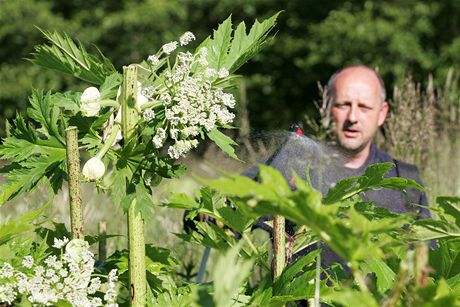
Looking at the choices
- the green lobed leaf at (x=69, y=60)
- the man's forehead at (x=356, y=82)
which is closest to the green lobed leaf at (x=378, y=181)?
the green lobed leaf at (x=69, y=60)

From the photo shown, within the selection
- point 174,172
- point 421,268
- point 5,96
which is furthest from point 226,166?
point 5,96

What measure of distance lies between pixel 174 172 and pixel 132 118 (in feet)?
0.33

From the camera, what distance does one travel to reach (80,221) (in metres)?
1.36

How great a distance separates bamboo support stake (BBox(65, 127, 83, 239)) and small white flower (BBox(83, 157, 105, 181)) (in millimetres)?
25

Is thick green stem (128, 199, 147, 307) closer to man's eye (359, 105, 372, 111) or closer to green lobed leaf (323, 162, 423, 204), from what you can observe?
green lobed leaf (323, 162, 423, 204)

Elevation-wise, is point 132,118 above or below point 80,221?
above

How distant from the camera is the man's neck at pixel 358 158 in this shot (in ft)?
14.9

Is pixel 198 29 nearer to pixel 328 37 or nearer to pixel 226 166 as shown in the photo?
pixel 328 37

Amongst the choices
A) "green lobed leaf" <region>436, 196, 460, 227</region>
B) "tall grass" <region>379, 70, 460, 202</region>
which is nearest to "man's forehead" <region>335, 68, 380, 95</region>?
"tall grass" <region>379, 70, 460, 202</region>

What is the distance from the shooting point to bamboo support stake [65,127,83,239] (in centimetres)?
132

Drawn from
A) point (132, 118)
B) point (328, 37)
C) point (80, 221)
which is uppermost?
point (328, 37)

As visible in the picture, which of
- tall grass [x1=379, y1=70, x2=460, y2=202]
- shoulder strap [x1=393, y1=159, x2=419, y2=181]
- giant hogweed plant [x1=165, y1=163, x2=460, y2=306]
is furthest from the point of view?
tall grass [x1=379, y1=70, x2=460, y2=202]

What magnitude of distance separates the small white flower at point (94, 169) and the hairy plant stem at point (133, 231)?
0.08 metres

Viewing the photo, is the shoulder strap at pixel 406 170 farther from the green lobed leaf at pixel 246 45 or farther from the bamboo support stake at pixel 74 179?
the bamboo support stake at pixel 74 179
